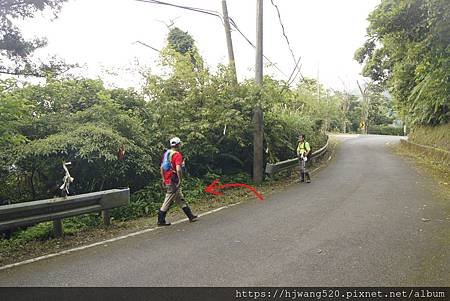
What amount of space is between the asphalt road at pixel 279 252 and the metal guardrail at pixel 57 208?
108 cm

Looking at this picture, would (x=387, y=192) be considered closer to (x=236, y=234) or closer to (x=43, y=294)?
(x=236, y=234)

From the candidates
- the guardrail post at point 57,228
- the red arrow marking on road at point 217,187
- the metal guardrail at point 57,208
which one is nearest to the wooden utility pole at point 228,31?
the red arrow marking on road at point 217,187

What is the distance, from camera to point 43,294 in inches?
153

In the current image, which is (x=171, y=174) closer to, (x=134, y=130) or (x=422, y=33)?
(x=134, y=130)

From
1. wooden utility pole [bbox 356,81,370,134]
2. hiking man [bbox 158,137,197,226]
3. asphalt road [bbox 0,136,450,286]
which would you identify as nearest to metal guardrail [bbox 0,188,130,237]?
hiking man [bbox 158,137,197,226]

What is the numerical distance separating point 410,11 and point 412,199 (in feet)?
17.1

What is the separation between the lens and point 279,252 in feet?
16.8

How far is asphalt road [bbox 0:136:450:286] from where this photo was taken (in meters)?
4.21

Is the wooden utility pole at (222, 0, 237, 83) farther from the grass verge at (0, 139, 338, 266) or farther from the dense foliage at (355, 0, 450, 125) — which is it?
the grass verge at (0, 139, 338, 266)

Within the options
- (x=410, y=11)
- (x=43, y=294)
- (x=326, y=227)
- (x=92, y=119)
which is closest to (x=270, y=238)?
(x=326, y=227)

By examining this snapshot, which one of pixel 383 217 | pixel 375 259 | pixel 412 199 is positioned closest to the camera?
pixel 375 259

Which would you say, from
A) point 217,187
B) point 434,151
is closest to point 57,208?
point 217,187

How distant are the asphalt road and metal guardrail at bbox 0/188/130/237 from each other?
3.54 ft

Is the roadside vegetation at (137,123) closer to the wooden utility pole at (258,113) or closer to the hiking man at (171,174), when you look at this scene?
the wooden utility pole at (258,113)
